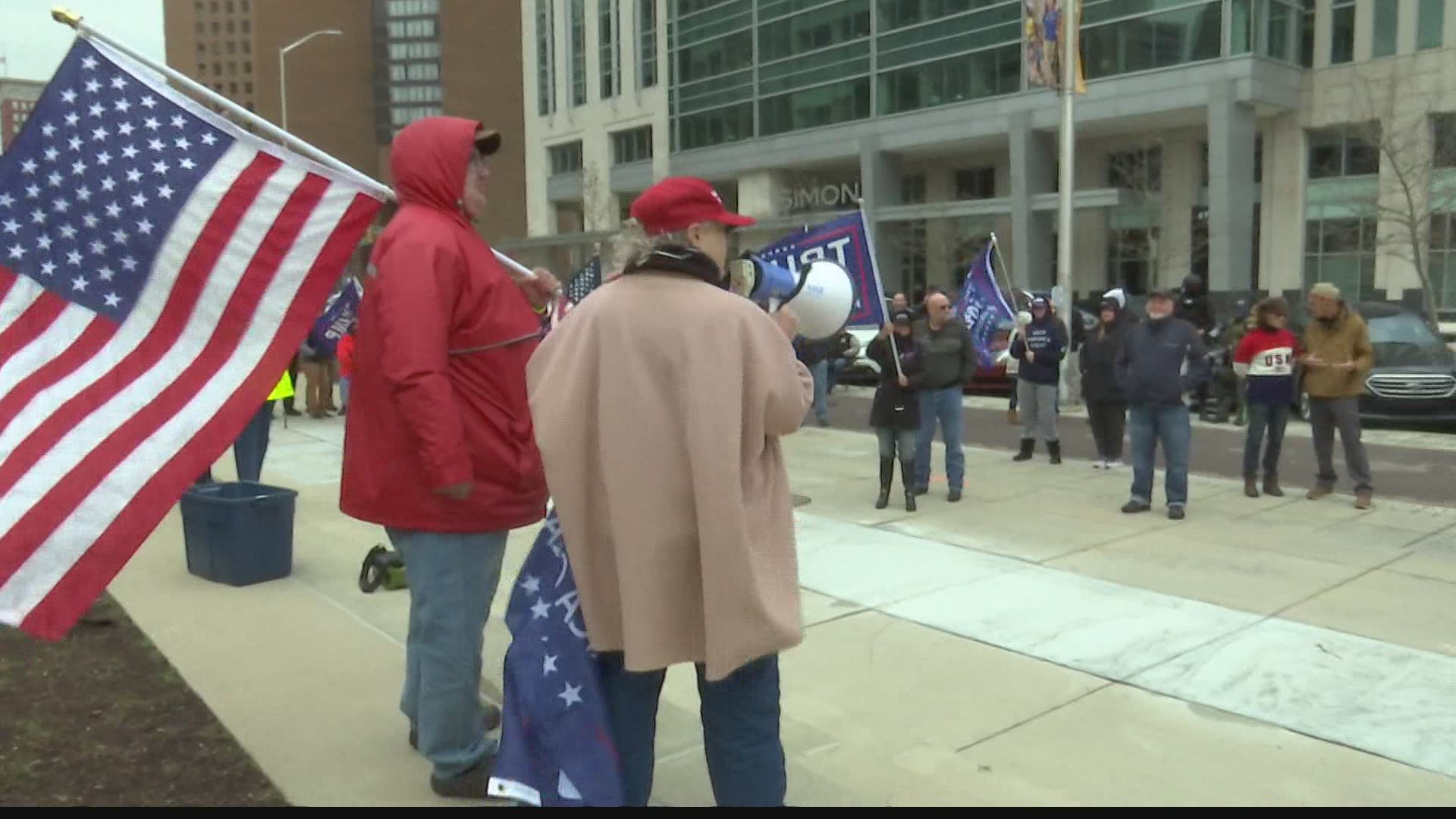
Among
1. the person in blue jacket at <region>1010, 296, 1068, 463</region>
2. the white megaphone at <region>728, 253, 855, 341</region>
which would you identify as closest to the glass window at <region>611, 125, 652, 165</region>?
the person in blue jacket at <region>1010, 296, 1068, 463</region>

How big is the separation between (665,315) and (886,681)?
257cm

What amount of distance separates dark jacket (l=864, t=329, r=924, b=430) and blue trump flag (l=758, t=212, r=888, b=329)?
86 centimetres

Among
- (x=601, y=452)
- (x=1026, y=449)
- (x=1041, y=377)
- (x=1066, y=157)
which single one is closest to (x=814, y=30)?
(x=1066, y=157)

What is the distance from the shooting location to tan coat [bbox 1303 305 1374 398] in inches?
352

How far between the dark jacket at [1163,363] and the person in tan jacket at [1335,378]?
0.88 meters

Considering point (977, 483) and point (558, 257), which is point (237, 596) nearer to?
point (977, 483)

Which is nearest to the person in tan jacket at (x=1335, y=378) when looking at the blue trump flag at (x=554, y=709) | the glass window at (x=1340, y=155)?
the blue trump flag at (x=554, y=709)

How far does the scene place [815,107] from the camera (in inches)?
1762

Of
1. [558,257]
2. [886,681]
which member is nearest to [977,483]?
[886,681]

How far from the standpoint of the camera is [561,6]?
58938 millimetres

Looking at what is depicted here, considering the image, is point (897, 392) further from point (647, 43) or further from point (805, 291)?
point (647, 43)

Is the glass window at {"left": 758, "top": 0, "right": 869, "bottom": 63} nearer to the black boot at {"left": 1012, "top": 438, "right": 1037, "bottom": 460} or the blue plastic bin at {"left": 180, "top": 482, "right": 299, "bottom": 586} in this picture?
the black boot at {"left": 1012, "top": 438, "right": 1037, "bottom": 460}

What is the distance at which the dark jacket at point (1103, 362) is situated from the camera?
34.6 feet

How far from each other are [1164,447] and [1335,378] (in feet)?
5.21
